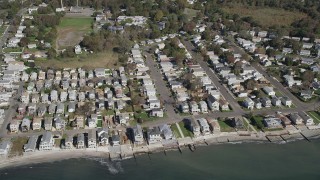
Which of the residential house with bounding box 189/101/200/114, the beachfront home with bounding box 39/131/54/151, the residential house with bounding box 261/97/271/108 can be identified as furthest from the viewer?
the residential house with bounding box 261/97/271/108

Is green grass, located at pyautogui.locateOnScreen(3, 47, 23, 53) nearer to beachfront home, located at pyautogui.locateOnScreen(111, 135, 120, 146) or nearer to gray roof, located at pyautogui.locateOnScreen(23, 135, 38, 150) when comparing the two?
gray roof, located at pyautogui.locateOnScreen(23, 135, 38, 150)

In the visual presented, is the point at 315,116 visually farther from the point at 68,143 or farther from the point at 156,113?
the point at 68,143

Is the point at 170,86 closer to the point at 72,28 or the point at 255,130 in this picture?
the point at 255,130

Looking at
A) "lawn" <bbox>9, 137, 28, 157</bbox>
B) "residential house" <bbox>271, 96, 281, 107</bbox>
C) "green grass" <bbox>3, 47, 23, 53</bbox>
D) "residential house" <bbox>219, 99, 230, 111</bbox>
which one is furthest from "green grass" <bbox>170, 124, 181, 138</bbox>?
"green grass" <bbox>3, 47, 23, 53</bbox>

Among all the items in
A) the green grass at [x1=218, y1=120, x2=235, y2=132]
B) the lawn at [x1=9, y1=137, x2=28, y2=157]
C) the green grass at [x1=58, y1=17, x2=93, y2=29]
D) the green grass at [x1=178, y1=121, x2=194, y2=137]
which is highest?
the green grass at [x1=218, y1=120, x2=235, y2=132]

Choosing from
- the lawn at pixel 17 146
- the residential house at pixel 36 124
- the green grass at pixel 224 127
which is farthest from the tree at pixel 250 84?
the lawn at pixel 17 146

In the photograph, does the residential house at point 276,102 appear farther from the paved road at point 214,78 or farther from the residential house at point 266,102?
the paved road at point 214,78
